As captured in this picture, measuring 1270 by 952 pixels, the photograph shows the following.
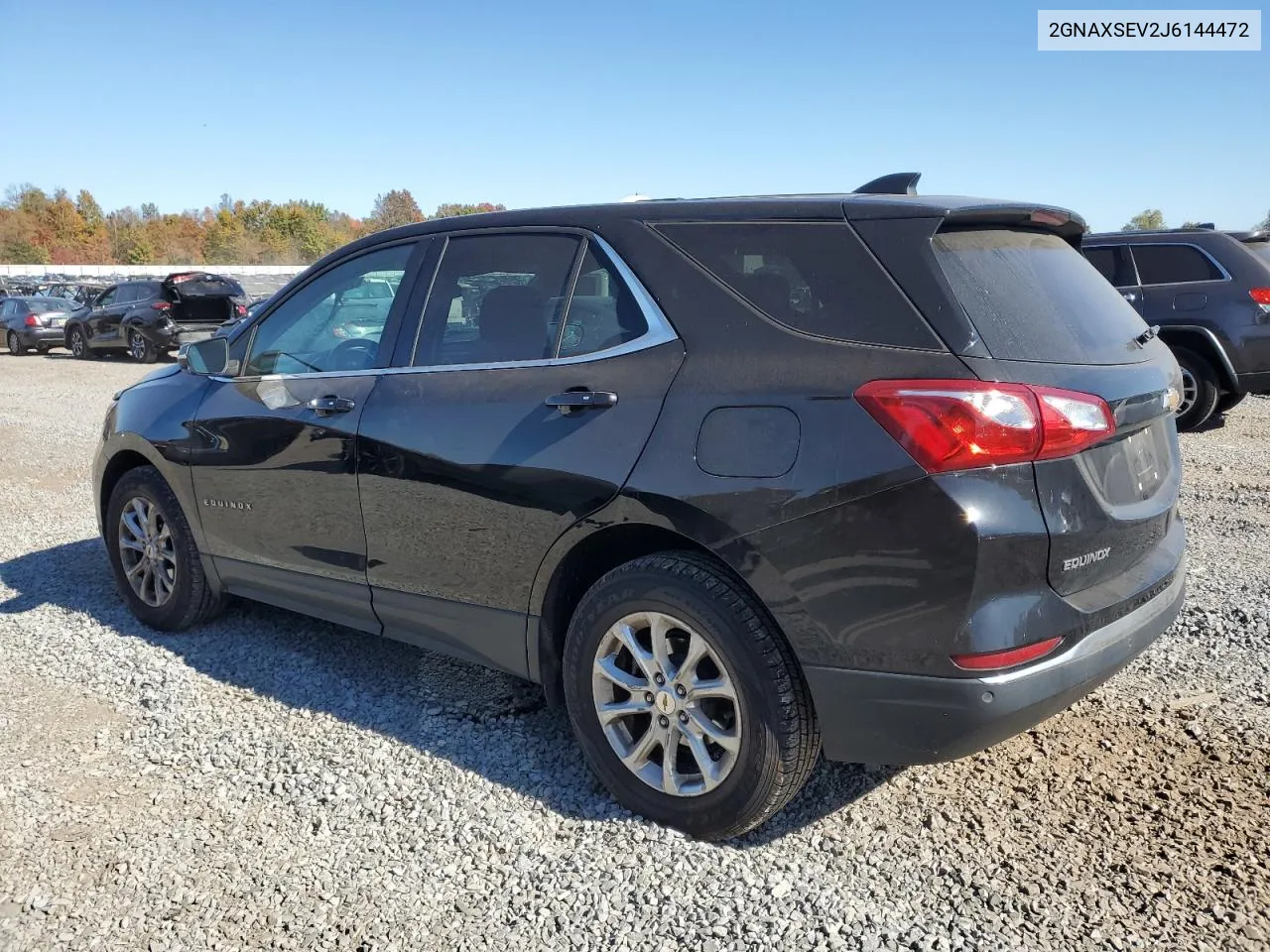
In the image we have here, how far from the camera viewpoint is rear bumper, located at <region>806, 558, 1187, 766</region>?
2500 millimetres

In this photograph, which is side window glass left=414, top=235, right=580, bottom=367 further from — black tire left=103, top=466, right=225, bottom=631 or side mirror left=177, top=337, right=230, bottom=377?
black tire left=103, top=466, right=225, bottom=631

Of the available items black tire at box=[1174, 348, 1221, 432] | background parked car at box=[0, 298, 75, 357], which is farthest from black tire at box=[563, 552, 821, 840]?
background parked car at box=[0, 298, 75, 357]

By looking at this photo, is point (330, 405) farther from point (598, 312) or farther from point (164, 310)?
point (164, 310)

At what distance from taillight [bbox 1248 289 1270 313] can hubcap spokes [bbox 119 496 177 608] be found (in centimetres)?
932

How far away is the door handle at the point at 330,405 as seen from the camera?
3770mm

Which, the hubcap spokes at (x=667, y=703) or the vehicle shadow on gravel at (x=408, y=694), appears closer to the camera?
the hubcap spokes at (x=667, y=703)

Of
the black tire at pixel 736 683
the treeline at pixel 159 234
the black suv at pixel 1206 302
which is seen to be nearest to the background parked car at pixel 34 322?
the black suv at pixel 1206 302

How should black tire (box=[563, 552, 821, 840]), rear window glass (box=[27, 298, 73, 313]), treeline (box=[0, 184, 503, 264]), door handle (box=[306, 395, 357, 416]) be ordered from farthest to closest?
treeline (box=[0, 184, 503, 264]), rear window glass (box=[27, 298, 73, 313]), door handle (box=[306, 395, 357, 416]), black tire (box=[563, 552, 821, 840])

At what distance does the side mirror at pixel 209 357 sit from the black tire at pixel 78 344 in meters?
21.2

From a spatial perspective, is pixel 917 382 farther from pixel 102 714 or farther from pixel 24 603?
pixel 24 603

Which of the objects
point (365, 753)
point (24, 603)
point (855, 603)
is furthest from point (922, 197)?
point (24, 603)

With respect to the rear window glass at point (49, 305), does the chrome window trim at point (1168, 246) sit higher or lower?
lower

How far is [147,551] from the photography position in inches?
189

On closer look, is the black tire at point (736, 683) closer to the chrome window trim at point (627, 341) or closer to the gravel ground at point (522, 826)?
the gravel ground at point (522, 826)
